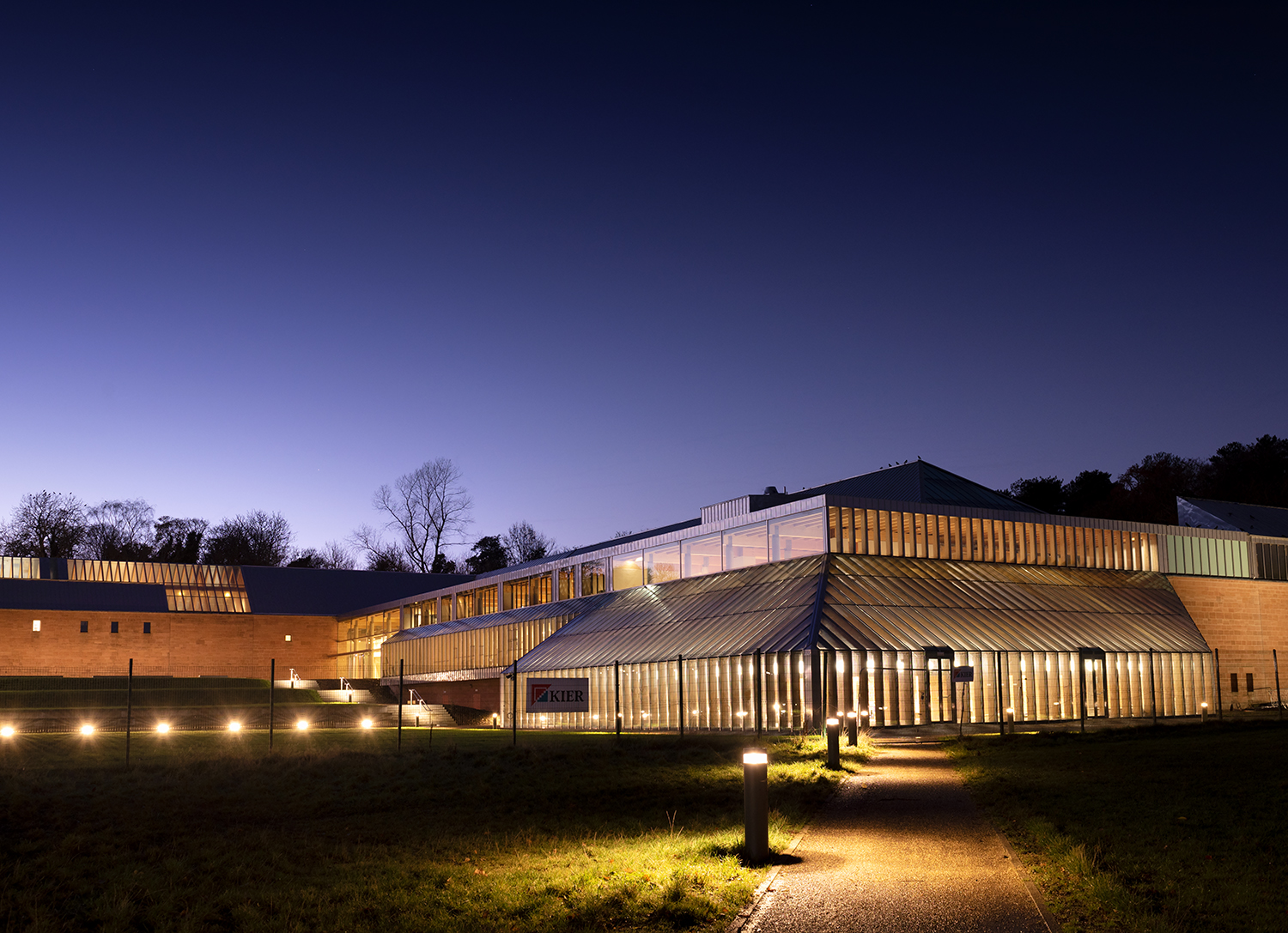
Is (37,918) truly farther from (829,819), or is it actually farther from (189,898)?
(829,819)

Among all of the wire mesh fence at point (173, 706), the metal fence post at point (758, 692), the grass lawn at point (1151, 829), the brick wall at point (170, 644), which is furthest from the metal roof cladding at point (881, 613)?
the brick wall at point (170, 644)

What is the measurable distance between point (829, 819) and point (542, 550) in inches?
3948

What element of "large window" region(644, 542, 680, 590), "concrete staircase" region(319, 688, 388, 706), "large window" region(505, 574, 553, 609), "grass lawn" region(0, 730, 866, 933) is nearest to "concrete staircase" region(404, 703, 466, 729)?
"concrete staircase" region(319, 688, 388, 706)

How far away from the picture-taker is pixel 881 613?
34781 millimetres

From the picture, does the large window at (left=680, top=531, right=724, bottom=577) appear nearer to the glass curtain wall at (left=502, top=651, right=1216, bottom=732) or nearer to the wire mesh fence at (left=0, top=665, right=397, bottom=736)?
the glass curtain wall at (left=502, top=651, right=1216, bottom=732)

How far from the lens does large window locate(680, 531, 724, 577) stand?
4303cm

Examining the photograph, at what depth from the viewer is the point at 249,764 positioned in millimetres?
18766

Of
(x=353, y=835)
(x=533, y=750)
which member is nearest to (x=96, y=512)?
(x=533, y=750)

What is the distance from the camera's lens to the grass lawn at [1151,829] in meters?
8.50

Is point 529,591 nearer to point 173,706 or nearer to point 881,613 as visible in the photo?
point 173,706

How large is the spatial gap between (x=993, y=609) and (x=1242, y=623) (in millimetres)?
18267

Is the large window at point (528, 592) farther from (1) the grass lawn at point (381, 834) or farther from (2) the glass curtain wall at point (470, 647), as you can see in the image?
(1) the grass lawn at point (381, 834)

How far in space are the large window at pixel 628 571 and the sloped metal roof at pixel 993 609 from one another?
1204 centimetres

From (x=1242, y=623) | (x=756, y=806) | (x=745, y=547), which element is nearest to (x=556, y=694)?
(x=756, y=806)
